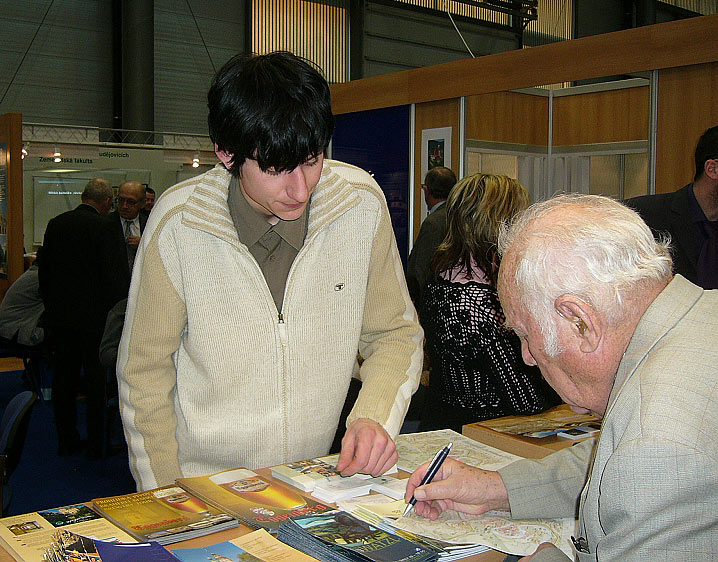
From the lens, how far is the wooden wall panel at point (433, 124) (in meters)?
7.12

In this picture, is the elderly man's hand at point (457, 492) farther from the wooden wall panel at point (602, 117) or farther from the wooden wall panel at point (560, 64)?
the wooden wall panel at point (602, 117)

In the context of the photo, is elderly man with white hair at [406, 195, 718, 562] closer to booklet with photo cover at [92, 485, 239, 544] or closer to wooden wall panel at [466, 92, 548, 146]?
booklet with photo cover at [92, 485, 239, 544]

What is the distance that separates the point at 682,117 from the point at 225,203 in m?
4.49

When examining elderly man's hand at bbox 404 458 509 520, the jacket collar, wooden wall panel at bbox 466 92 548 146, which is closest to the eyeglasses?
wooden wall panel at bbox 466 92 548 146

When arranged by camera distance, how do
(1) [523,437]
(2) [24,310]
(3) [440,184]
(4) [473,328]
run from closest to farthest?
1. (1) [523,437]
2. (4) [473,328]
3. (3) [440,184]
4. (2) [24,310]

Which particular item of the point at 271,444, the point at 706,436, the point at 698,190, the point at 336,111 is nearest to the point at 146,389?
the point at 271,444

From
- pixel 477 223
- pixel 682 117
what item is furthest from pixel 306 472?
pixel 682 117

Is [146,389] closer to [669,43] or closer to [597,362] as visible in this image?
[597,362]

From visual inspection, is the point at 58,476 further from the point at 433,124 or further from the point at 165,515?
the point at 433,124

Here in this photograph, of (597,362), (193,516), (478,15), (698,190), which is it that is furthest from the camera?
(478,15)

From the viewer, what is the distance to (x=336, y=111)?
867 cm

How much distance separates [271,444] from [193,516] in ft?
1.18

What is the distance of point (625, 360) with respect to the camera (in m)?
1.11

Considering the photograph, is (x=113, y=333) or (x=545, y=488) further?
(x=113, y=333)
